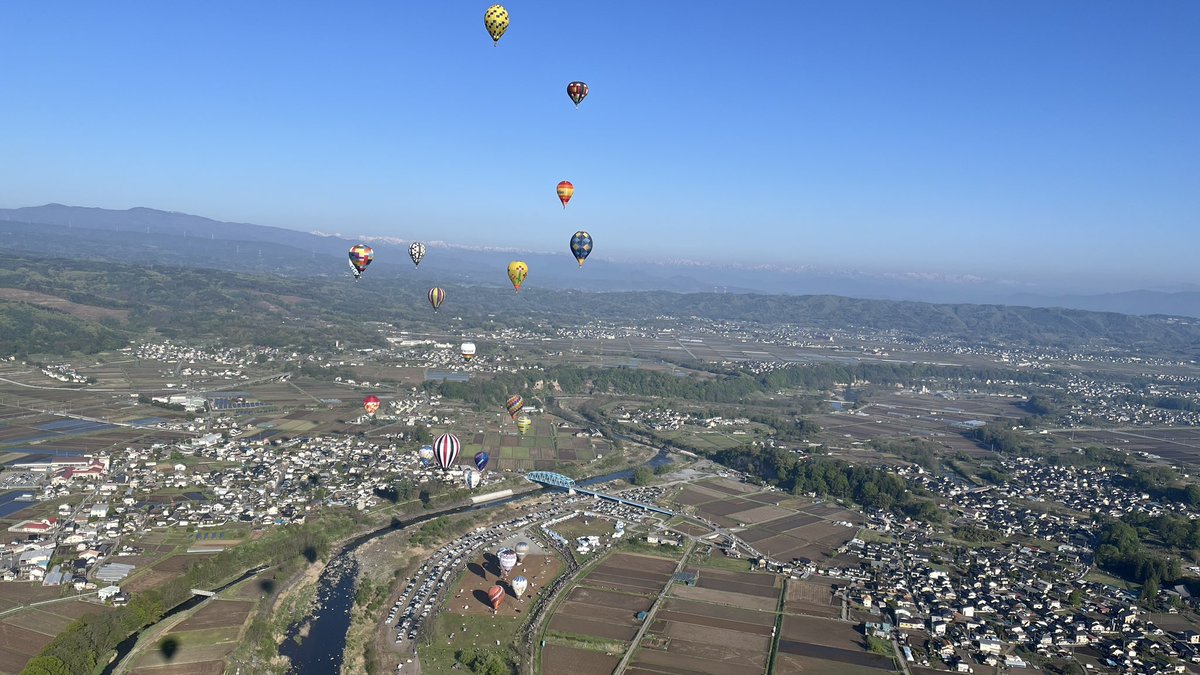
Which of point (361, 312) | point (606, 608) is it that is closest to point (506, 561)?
point (606, 608)

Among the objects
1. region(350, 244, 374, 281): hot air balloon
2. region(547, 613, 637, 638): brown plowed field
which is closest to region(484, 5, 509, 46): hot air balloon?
region(350, 244, 374, 281): hot air balloon

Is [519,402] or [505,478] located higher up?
[519,402]

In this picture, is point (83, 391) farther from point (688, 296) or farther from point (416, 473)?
point (688, 296)

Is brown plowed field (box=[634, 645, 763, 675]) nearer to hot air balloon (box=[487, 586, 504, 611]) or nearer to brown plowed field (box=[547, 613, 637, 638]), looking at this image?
brown plowed field (box=[547, 613, 637, 638])

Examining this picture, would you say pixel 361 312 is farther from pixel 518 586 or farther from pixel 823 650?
pixel 823 650

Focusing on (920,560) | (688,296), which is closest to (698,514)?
(920,560)

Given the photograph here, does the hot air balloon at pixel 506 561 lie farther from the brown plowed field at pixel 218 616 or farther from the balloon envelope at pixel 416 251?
the balloon envelope at pixel 416 251
